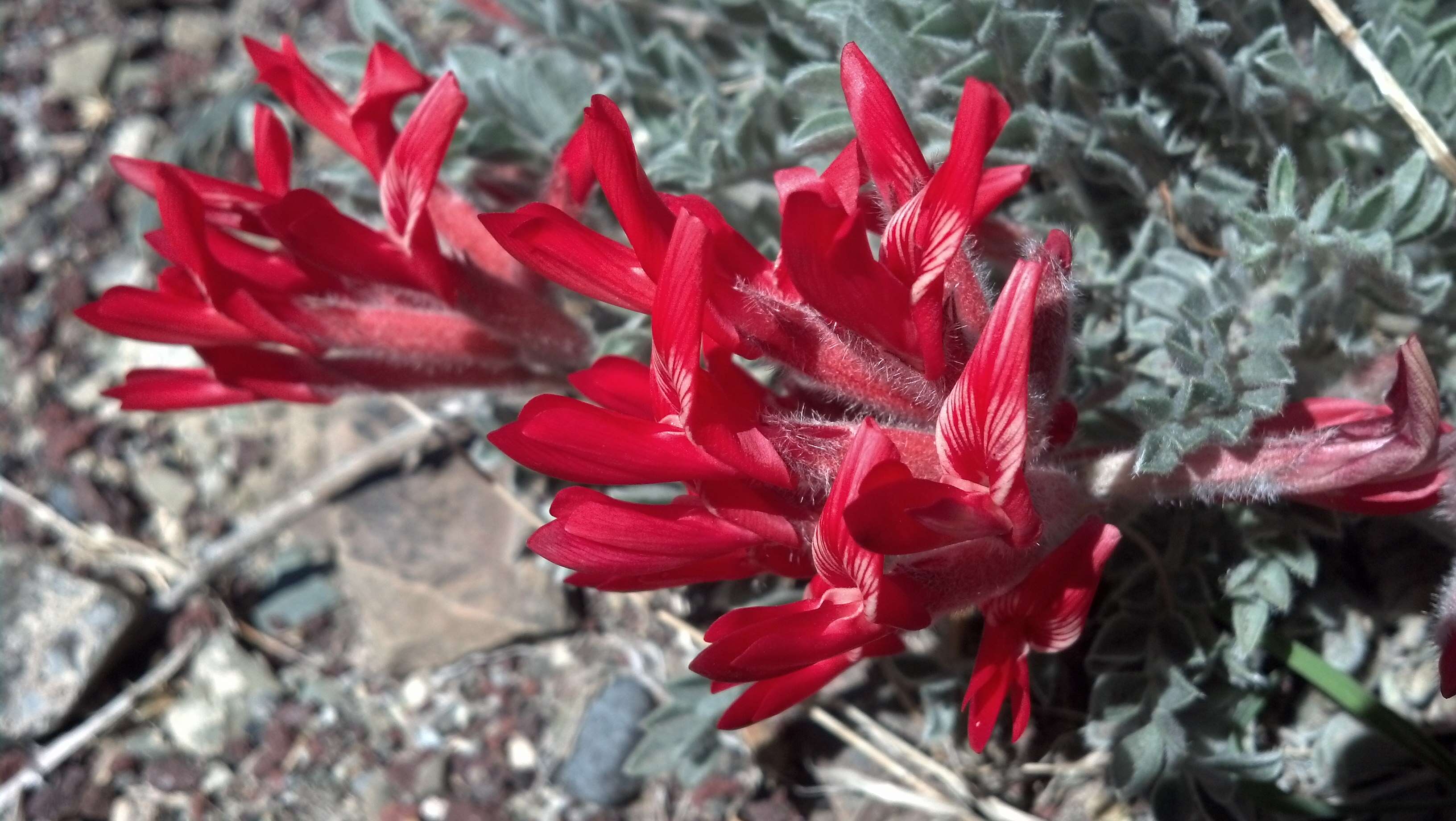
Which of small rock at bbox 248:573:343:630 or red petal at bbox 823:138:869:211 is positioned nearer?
red petal at bbox 823:138:869:211

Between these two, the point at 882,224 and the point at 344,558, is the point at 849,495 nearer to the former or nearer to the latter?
the point at 882,224

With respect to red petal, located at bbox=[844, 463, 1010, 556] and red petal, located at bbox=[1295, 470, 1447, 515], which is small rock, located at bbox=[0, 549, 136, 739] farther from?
red petal, located at bbox=[1295, 470, 1447, 515]

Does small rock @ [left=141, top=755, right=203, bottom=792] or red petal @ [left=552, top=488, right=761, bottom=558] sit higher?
red petal @ [left=552, top=488, right=761, bottom=558]

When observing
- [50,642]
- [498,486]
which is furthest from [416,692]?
[50,642]

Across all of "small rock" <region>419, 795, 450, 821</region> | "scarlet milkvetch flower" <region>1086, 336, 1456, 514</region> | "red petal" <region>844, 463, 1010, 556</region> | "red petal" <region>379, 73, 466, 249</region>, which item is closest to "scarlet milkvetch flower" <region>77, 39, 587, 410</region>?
"red petal" <region>379, 73, 466, 249</region>

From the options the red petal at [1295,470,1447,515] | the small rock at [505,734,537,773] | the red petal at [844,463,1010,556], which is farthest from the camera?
the small rock at [505,734,537,773]

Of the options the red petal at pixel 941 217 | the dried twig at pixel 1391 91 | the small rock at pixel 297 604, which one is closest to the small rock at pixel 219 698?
the small rock at pixel 297 604

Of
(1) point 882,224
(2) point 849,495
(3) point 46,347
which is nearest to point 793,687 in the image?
(2) point 849,495

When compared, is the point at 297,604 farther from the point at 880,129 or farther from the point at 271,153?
the point at 880,129
